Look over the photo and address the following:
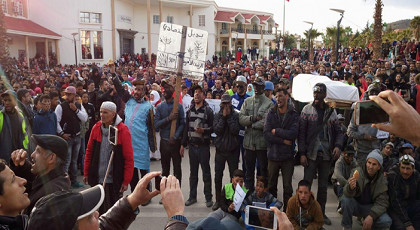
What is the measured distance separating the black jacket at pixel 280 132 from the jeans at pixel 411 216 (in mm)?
1567

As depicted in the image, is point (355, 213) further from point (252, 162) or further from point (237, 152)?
point (237, 152)

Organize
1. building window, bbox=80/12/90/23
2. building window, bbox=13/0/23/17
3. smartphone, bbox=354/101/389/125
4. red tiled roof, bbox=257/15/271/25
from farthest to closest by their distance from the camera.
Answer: red tiled roof, bbox=257/15/271/25, building window, bbox=80/12/90/23, building window, bbox=13/0/23/17, smartphone, bbox=354/101/389/125

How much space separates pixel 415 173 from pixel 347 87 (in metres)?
2.34

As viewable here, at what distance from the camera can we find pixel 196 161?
5.82 meters

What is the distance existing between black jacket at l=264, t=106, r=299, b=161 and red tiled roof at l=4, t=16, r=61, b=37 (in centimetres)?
2583

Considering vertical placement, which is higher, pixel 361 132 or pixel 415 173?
pixel 361 132

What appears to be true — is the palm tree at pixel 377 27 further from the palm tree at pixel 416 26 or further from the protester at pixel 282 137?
the protester at pixel 282 137

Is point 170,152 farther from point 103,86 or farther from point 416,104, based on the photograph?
point 416,104

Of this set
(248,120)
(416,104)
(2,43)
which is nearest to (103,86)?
(248,120)

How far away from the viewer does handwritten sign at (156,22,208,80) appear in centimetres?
582

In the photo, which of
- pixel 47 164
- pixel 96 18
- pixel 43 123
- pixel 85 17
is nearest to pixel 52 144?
pixel 47 164

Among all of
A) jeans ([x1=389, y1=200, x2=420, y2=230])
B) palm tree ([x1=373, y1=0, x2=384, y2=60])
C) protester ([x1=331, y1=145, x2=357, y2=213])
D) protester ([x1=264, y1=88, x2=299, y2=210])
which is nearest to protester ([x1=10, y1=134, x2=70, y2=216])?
protester ([x1=264, y1=88, x2=299, y2=210])

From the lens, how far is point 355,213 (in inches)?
186

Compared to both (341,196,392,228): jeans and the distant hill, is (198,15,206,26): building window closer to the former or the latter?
the distant hill
